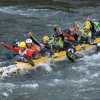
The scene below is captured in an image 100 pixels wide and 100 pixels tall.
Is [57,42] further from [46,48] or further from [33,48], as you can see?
[33,48]

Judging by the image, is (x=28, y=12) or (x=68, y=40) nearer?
(x=68, y=40)

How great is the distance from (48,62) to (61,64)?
2.52 ft

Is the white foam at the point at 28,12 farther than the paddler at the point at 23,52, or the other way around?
the white foam at the point at 28,12

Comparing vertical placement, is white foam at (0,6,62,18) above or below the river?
above

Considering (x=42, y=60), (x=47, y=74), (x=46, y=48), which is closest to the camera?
(x=47, y=74)

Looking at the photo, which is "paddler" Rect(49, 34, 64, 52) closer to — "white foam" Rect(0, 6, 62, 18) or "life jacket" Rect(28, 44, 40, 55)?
"life jacket" Rect(28, 44, 40, 55)

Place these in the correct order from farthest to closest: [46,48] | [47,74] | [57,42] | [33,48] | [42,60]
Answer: [57,42]
[46,48]
[42,60]
[33,48]
[47,74]

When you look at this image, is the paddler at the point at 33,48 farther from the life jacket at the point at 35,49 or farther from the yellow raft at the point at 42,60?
the yellow raft at the point at 42,60

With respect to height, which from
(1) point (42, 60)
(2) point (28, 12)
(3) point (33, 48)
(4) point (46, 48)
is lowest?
(1) point (42, 60)

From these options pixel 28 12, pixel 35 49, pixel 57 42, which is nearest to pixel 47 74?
pixel 35 49

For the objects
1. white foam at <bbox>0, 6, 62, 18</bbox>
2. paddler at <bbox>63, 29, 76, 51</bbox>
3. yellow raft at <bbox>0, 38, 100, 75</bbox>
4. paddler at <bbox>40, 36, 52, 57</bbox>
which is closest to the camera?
yellow raft at <bbox>0, 38, 100, 75</bbox>

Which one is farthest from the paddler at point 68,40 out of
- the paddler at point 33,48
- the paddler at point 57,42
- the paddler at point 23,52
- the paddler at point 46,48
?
the paddler at point 23,52

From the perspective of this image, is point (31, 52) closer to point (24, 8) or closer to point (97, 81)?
point (97, 81)

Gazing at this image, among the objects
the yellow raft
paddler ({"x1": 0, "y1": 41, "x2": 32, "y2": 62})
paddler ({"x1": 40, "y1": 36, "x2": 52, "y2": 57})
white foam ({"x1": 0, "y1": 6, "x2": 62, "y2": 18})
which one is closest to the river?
white foam ({"x1": 0, "y1": 6, "x2": 62, "y2": 18})
